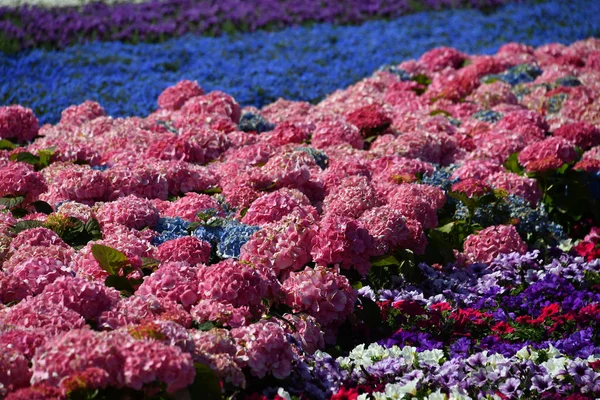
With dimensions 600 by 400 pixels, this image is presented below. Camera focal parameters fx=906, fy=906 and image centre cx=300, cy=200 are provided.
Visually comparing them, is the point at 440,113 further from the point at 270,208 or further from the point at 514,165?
the point at 270,208

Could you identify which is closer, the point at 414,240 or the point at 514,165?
the point at 414,240

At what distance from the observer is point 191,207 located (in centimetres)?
569

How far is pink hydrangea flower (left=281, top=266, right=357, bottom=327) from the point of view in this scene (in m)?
4.57

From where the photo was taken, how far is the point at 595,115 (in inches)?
343

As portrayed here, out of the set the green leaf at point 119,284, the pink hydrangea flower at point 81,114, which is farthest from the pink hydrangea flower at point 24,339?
the pink hydrangea flower at point 81,114

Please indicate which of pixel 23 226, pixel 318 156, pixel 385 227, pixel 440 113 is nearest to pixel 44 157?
pixel 23 226

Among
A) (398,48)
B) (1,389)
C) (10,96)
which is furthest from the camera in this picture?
(398,48)

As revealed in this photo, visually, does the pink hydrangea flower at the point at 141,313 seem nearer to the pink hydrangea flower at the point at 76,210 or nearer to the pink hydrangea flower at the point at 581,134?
the pink hydrangea flower at the point at 76,210

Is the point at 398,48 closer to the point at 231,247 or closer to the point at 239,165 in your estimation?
the point at 239,165

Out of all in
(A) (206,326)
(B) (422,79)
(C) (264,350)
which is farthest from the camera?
(B) (422,79)

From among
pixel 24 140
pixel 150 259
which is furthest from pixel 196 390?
pixel 24 140

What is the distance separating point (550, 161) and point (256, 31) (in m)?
8.46

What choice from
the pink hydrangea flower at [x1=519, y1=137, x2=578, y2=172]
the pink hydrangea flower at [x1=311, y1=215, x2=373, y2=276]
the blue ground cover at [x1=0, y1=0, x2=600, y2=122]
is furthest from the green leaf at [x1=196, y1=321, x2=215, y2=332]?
the blue ground cover at [x1=0, y1=0, x2=600, y2=122]

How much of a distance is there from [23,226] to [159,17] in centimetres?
989
